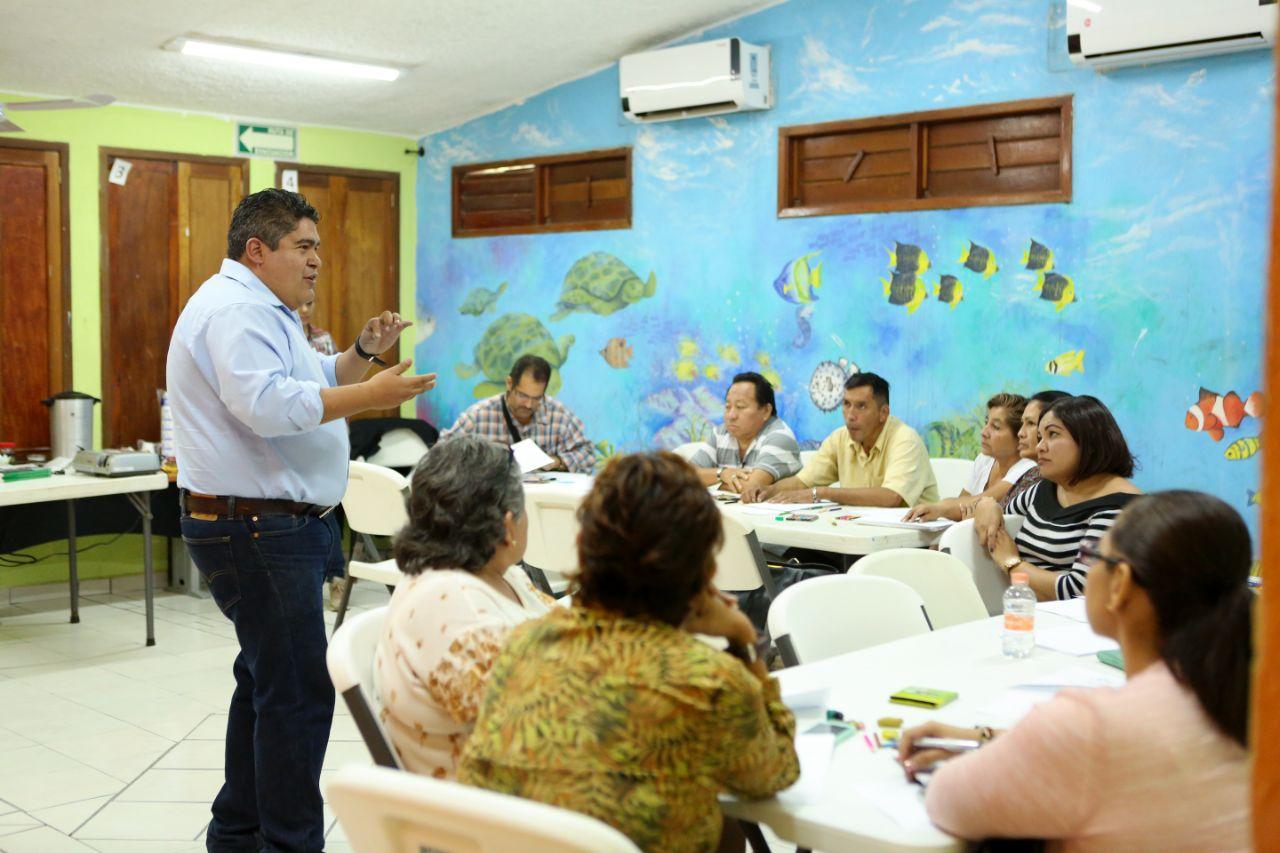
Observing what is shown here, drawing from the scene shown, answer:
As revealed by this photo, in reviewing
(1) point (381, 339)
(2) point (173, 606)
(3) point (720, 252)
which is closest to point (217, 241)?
(2) point (173, 606)

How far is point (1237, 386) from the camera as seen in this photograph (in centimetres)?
511

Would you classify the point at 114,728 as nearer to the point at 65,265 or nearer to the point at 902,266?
the point at 65,265

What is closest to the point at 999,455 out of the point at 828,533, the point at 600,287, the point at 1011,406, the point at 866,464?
the point at 1011,406

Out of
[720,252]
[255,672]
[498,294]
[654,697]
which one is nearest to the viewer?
[654,697]

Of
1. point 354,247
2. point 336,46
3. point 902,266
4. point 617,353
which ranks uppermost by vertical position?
point 336,46

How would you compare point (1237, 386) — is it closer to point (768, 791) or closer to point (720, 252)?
point (720, 252)

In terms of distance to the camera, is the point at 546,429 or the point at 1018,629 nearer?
the point at 1018,629

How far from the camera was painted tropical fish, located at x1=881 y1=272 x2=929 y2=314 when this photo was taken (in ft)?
19.8

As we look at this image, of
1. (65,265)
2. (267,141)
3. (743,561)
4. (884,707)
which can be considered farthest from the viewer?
(267,141)

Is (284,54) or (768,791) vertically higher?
(284,54)

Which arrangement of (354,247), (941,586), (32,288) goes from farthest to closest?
(354,247)
(32,288)
(941,586)

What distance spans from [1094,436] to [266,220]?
2281 millimetres

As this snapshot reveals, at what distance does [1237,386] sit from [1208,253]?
21.4 inches

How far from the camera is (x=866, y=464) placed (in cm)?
534
